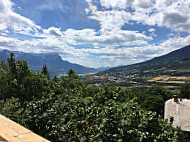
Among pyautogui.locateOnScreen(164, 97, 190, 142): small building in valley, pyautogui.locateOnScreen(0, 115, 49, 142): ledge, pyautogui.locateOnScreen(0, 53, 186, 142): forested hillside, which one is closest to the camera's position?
pyautogui.locateOnScreen(0, 115, 49, 142): ledge

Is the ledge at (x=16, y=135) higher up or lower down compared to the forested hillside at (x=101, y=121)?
higher up

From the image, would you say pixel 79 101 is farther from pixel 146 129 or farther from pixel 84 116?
pixel 146 129

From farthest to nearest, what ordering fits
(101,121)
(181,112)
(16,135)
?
1. (181,112)
2. (101,121)
3. (16,135)

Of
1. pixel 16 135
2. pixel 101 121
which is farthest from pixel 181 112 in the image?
pixel 16 135

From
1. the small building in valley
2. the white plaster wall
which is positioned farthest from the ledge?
the white plaster wall

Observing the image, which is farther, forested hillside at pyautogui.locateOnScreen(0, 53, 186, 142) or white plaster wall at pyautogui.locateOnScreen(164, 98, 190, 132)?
white plaster wall at pyautogui.locateOnScreen(164, 98, 190, 132)

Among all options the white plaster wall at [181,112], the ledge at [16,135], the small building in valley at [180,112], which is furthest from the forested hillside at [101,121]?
the white plaster wall at [181,112]

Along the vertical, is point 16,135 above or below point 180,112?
above

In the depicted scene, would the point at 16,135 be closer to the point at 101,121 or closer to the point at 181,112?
the point at 101,121

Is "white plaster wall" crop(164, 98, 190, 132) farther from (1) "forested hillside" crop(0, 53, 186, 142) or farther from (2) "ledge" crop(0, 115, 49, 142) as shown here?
(2) "ledge" crop(0, 115, 49, 142)

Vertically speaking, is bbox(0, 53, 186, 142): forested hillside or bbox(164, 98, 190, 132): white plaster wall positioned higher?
bbox(0, 53, 186, 142): forested hillside

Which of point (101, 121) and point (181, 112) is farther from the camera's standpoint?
point (181, 112)

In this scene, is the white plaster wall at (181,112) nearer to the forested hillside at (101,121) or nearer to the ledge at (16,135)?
the forested hillside at (101,121)

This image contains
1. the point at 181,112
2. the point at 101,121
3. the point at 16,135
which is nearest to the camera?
the point at 16,135
